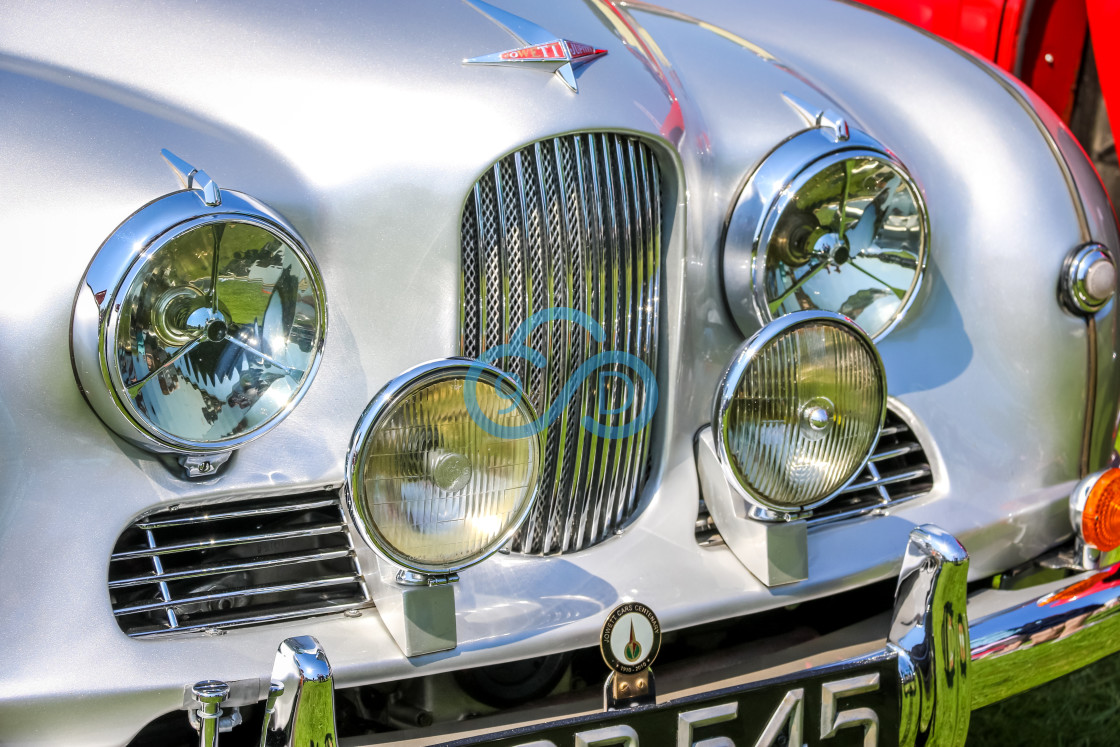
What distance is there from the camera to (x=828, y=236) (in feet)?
5.55

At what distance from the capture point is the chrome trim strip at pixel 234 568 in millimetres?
1312

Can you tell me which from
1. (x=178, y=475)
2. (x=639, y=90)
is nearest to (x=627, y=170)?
(x=639, y=90)

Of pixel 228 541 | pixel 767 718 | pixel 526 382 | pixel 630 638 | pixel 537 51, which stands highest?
pixel 537 51

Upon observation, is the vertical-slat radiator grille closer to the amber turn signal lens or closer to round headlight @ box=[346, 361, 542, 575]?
round headlight @ box=[346, 361, 542, 575]

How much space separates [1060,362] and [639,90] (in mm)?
824

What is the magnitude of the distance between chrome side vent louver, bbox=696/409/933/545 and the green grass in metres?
0.61

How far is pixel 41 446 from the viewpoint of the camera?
4.15 feet

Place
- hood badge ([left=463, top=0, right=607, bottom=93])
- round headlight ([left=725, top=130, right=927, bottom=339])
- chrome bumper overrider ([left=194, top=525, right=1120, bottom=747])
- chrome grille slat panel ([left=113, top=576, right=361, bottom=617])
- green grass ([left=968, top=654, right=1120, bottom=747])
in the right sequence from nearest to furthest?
chrome bumper overrider ([left=194, top=525, right=1120, bottom=747])
chrome grille slat panel ([left=113, top=576, right=361, bottom=617])
hood badge ([left=463, top=0, right=607, bottom=93])
round headlight ([left=725, top=130, right=927, bottom=339])
green grass ([left=968, top=654, right=1120, bottom=747])

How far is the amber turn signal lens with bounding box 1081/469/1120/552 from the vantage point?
1.82 metres

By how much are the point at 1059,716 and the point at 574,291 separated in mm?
1394

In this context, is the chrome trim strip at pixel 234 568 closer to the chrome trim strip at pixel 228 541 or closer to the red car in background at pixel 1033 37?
the chrome trim strip at pixel 228 541

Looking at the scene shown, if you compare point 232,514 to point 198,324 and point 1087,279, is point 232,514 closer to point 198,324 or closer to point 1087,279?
point 198,324

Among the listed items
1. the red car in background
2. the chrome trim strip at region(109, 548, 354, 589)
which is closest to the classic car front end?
the chrome trim strip at region(109, 548, 354, 589)

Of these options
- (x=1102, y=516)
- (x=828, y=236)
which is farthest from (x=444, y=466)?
(x=1102, y=516)
